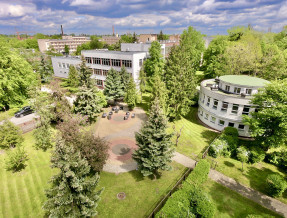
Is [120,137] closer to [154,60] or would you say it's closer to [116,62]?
[154,60]

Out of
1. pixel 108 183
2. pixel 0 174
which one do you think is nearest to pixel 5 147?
pixel 0 174

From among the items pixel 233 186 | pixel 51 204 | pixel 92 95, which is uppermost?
pixel 92 95

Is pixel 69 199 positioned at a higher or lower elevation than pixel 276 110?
lower

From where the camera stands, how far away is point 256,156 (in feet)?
71.6

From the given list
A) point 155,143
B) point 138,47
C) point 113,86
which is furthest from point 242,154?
point 138,47

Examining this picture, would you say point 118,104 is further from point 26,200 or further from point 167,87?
point 26,200

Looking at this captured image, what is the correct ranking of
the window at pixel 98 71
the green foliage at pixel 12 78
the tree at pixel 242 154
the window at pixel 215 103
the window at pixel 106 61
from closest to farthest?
the tree at pixel 242 154
the window at pixel 215 103
the green foliage at pixel 12 78
the window at pixel 106 61
the window at pixel 98 71

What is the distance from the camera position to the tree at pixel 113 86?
125ft

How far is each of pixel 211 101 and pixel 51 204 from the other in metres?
27.9

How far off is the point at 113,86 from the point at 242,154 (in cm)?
2848

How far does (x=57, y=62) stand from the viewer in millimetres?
63000

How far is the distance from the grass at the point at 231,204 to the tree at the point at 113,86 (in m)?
27.4

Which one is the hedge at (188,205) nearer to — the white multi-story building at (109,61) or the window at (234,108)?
the window at (234,108)

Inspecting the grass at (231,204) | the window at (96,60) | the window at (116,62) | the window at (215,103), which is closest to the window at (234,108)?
the window at (215,103)
